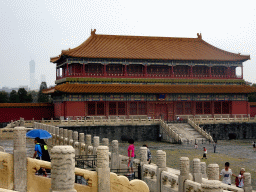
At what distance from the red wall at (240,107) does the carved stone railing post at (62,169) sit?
48.6 meters

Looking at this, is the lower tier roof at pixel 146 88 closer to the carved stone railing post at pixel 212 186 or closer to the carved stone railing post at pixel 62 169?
the carved stone railing post at pixel 62 169

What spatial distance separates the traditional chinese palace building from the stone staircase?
5.95 metres

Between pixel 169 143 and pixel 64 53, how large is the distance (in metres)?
17.2

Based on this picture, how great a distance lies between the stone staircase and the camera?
40.5m

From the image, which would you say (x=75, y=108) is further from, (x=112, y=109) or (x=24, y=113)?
(x=24, y=113)

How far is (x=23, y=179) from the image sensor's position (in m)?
11.6

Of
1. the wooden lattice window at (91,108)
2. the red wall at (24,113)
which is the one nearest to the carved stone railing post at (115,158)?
the wooden lattice window at (91,108)

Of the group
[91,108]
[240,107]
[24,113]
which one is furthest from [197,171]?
[240,107]

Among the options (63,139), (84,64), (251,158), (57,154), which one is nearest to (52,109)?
(84,64)

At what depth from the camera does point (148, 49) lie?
175 feet

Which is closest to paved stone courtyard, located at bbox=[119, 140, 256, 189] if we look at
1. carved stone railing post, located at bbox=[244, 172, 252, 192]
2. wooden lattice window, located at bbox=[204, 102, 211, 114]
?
carved stone railing post, located at bbox=[244, 172, 252, 192]

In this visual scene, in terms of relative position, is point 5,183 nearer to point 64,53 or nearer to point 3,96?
point 64,53

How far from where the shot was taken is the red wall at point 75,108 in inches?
1861

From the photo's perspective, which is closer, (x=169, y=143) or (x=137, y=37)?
(x=169, y=143)
